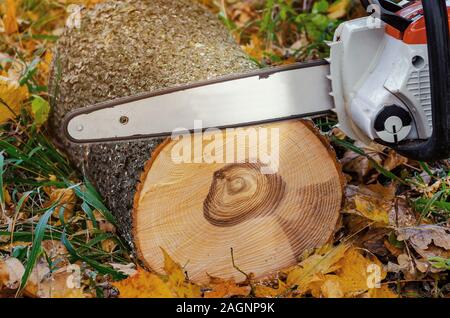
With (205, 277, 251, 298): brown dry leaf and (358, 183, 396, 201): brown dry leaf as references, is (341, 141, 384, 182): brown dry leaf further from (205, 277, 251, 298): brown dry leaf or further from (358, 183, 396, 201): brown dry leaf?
(205, 277, 251, 298): brown dry leaf

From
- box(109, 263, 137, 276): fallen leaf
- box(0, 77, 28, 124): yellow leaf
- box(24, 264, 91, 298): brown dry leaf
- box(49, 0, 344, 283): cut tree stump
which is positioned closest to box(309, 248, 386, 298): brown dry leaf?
box(49, 0, 344, 283): cut tree stump

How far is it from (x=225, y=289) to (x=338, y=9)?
1.97 m

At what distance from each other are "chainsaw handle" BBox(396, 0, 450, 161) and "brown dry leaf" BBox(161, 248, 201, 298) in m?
0.74

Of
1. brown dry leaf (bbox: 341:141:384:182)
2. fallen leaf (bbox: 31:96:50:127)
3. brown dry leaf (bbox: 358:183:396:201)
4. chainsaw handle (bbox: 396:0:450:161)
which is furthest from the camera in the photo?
fallen leaf (bbox: 31:96:50:127)

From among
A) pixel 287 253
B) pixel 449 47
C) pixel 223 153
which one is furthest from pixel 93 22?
pixel 449 47

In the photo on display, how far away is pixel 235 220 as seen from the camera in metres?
2.09

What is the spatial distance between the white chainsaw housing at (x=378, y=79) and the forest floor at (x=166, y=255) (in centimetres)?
23

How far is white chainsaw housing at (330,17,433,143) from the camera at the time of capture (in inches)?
73.9

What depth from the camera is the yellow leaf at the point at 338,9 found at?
3.53 meters

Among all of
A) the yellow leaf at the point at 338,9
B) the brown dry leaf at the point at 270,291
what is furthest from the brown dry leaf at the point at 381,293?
the yellow leaf at the point at 338,9

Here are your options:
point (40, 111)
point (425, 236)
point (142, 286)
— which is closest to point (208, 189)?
point (142, 286)

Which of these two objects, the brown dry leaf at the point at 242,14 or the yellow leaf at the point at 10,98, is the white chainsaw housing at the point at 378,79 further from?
the brown dry leaf at the point at 242,14
